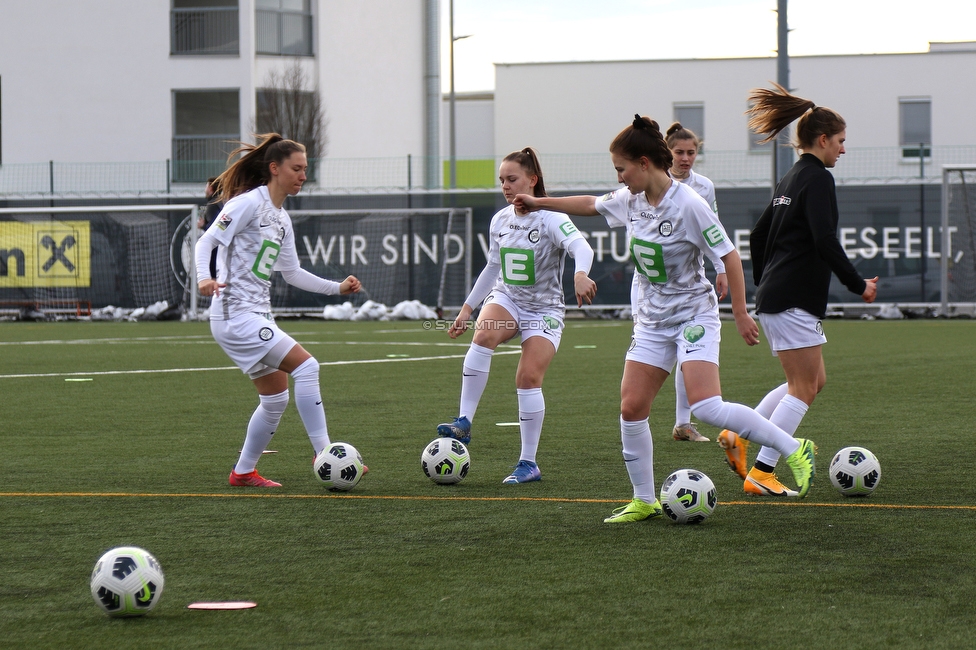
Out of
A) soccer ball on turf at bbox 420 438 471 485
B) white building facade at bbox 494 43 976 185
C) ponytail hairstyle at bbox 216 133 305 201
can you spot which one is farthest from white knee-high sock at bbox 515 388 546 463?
white building facade at bbox 494 43 976 185

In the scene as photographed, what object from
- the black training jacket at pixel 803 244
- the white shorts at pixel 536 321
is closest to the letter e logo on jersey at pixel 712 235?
the black training jacket at pixel 803 244

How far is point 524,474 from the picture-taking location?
612 cm

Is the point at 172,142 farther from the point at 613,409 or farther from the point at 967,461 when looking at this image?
the point at 967,461

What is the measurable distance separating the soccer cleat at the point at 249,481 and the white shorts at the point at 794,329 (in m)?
2.46

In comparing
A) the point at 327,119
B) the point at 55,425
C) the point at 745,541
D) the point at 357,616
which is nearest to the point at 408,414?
the point at 55,425

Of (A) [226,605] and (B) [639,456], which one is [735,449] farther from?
(A) [226,605]

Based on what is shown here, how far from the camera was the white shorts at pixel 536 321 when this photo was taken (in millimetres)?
6711

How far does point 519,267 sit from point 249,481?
1863mm

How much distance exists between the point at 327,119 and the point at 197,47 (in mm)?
3806

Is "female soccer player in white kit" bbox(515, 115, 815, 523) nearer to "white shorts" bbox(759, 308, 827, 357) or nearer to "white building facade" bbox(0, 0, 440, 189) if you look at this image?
"white shorts" bbox(759, 308, 827, 357)

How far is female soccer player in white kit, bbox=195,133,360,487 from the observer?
20.0 ft

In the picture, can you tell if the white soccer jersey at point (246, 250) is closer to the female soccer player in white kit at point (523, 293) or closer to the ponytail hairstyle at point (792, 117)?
the female soccer player in white kit at point (523, 293)

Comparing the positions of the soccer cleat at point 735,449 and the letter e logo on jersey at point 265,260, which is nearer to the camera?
the soccer cleat at point 735,449

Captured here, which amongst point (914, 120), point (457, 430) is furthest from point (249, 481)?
point (914, 120)
